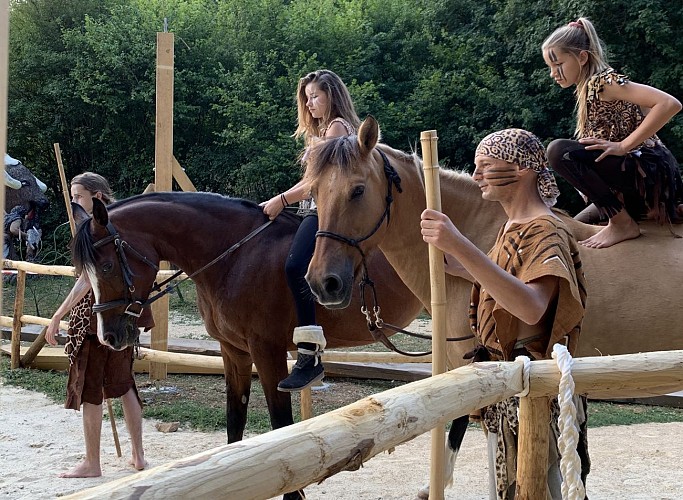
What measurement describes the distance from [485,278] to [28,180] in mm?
16130

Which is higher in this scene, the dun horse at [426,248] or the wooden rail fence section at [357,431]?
the dun horse at [426,248]

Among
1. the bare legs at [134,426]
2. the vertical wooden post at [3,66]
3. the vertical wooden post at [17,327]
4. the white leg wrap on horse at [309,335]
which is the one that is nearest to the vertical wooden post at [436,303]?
the vertical wooden post at [3,66]

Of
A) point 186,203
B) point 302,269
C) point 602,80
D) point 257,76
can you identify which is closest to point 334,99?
point 302,269

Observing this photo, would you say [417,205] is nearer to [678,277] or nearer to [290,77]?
[678,277]

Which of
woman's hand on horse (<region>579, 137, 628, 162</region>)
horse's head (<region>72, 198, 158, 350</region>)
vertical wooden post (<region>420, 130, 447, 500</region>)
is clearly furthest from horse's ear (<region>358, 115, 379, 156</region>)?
horse's head (<region>72, 198, 158, 350</region>)

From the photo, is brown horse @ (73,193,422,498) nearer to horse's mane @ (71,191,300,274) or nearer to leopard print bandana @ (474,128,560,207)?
horse's mane @ (71,191,300,274)

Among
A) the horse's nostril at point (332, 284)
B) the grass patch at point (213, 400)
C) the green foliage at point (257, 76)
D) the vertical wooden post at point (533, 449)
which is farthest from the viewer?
the green foliage at point (257, 76)

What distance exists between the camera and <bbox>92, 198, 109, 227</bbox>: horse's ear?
4078 millimetres

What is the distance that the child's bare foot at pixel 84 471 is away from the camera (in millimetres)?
4641

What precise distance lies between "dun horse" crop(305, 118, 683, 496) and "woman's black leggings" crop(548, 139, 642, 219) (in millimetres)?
168

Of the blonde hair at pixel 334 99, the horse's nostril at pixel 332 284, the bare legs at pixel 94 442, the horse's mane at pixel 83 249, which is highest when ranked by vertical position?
the blonde hair at pixel 334 99

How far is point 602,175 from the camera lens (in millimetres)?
3373

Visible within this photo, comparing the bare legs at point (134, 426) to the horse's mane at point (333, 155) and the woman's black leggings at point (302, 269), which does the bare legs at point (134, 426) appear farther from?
the horse's mane at point (333, 155)

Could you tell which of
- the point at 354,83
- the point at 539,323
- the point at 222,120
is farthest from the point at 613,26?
the point at 539,323
